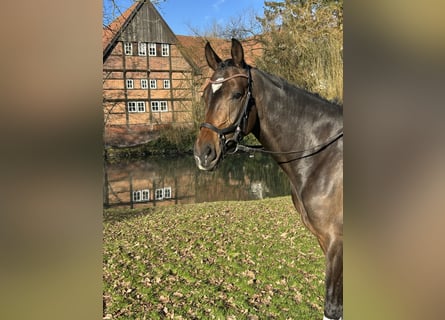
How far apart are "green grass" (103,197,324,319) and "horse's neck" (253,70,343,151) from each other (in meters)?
1.86

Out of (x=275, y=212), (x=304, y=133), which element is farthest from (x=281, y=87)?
(x=275, y=212)

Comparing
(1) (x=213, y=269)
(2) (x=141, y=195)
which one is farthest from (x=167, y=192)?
(1) (x=213, y=269)

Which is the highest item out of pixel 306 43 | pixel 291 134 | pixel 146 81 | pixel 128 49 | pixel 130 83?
pixel 128 49

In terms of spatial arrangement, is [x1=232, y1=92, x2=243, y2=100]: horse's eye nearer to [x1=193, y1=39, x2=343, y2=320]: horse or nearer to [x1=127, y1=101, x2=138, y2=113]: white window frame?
[x1=193, y1=39, x2=343, y2=320]: horse

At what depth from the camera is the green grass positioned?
3445 millimetres

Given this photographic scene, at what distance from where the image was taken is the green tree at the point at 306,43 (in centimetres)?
963

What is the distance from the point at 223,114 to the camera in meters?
2.31

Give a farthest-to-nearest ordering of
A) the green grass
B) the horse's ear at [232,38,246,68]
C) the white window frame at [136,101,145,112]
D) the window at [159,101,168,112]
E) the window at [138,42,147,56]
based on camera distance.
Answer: the window at [138,42,147,56]
the white window frame at [136,101,145,112]
the window at [159,101,168,112]
the green grass
the horse's ear at [232,38,246,68]

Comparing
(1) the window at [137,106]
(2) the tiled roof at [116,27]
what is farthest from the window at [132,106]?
(2) the tiled roof at [116,27]

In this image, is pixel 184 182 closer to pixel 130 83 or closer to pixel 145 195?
pixel 145 195

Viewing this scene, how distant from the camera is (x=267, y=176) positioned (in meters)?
13.0

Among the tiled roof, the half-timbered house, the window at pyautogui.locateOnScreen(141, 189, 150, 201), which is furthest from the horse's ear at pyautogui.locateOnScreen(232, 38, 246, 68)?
the half-timbered house

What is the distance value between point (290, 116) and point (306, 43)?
9.13m
